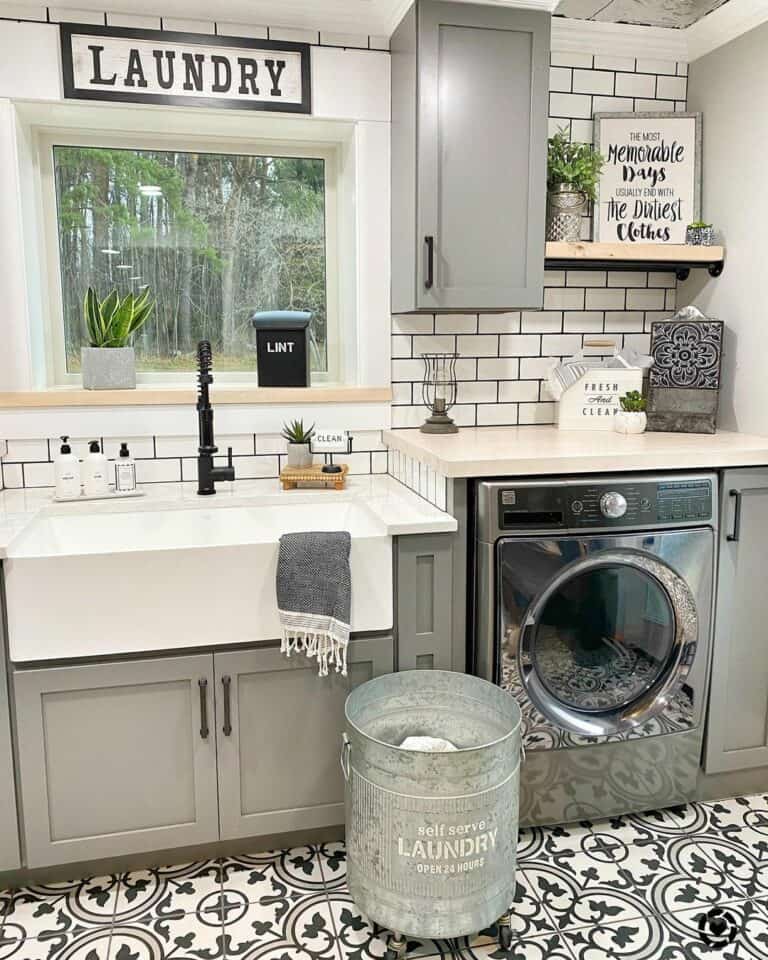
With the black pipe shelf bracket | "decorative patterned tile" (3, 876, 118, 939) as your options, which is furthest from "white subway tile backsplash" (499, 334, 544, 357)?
"decorative patterned tile" (3, 876, 118, 939)

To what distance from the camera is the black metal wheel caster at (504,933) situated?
6.00 ft

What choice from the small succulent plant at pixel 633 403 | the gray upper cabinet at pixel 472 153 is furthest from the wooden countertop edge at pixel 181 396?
the small succulent plant at pixel 633 403

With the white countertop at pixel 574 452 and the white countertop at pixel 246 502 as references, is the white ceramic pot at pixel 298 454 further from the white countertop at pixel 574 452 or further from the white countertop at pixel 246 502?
the white countertop at pixel 574 452

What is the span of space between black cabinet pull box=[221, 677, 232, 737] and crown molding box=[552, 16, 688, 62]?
2335mm

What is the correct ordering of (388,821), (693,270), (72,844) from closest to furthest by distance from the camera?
(388,821) < (72,844) < (693,270)

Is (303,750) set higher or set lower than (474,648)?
lower

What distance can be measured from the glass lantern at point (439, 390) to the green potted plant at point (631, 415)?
540mm

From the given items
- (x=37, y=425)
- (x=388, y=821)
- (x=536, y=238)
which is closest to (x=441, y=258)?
(x=536, y=238)

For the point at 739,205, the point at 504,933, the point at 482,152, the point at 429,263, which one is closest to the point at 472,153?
the point at 482,152

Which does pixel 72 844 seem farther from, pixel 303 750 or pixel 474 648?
pixel 474 648

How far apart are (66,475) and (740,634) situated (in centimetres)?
207

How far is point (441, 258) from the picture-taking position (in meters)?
2.41

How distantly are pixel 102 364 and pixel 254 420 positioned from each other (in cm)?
52

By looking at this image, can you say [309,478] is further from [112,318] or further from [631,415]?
[631,415]
